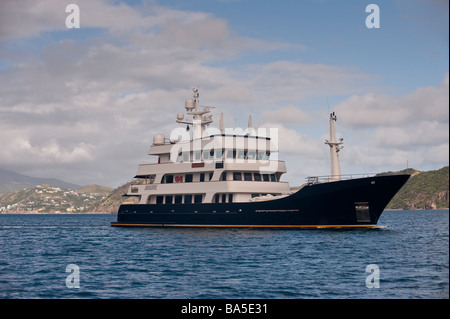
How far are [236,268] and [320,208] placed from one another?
18.1 m

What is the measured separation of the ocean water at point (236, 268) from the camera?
18258 millimetres

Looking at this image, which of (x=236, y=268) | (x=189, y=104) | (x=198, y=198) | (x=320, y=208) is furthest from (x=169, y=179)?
(x=236, y=268)

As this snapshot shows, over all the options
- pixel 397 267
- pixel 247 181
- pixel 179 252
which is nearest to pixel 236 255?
pixel 179 252

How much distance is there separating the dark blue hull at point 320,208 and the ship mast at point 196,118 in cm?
953

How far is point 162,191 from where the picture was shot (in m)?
48.8

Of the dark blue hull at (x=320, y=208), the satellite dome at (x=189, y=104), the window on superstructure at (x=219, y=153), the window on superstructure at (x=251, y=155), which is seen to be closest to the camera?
the dark blue hull at (x=320, y=208)

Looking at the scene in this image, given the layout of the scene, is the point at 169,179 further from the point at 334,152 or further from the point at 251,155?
the point at 334,152

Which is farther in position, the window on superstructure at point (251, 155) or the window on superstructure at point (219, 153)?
the window on superstructure at point (251, 155)

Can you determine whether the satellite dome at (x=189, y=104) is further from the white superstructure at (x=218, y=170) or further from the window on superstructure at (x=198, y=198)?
the window on superstructure at (x=198, y=198)

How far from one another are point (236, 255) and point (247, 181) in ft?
55.2

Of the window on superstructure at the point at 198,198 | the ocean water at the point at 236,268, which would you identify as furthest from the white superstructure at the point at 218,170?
the ocean water at the point at 236,268

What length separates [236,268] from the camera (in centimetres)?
2336

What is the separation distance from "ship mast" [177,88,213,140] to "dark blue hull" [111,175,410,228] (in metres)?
9.53
